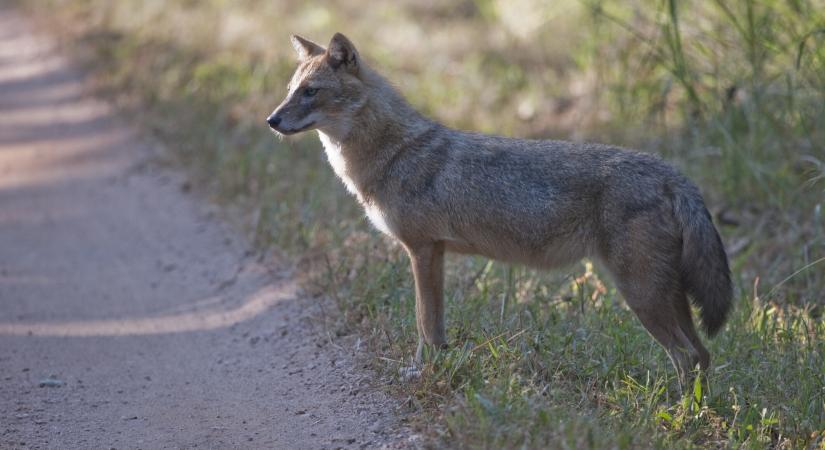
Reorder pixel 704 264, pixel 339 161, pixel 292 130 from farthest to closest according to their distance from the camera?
pixel 339 161 < pixel 292 130 < pixel 704 264

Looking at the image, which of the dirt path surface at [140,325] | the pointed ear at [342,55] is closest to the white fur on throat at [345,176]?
the pointed ear at [342,55]

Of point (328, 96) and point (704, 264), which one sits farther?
point (328, 96)

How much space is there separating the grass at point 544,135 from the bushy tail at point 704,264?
41cm

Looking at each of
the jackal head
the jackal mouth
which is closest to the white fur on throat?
the jackal head

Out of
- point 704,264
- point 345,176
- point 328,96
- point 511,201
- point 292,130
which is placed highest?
point 328,96

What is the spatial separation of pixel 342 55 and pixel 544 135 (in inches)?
223

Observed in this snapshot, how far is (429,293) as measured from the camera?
5773 mm

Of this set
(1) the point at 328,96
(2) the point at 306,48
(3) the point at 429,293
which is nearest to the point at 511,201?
(3) the point at 429,293

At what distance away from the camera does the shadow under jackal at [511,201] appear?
5496 mm

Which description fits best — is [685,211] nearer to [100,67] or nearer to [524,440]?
[524,440]

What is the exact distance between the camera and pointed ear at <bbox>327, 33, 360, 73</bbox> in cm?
605

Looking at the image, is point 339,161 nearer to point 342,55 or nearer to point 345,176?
point 345,176

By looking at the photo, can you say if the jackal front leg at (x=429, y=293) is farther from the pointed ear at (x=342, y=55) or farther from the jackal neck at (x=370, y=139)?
the pointed ear at (x=342, y=55)

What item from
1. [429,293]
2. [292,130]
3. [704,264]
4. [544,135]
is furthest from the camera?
[544,135]
